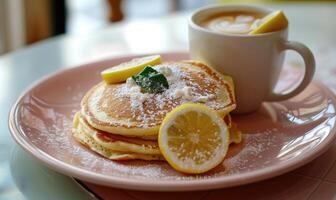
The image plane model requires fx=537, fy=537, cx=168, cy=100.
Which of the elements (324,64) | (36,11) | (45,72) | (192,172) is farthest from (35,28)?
(192,172)

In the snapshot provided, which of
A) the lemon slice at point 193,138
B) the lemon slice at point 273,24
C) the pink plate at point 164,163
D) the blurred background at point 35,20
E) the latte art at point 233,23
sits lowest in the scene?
the blurred background at point 35,20

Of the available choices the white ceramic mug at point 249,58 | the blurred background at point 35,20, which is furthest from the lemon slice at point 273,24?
the blurred background at point 35,20

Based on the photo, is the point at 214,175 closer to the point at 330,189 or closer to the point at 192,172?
the point at 192,172

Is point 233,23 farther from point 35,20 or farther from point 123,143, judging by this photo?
point 35,20

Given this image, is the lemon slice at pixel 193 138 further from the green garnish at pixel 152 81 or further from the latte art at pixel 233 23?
the latte art at pixel 233 23

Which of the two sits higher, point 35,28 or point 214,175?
point 214,175

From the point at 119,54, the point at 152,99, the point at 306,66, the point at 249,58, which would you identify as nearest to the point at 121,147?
the point at 152,99
